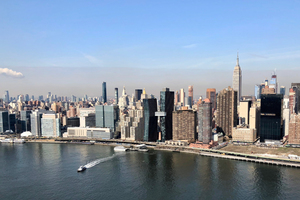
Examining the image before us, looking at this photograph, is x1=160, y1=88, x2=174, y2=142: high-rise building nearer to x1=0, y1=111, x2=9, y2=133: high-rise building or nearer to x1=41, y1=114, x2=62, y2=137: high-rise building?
x1=41, y1=114, x2=62, y2=137: high-rise building

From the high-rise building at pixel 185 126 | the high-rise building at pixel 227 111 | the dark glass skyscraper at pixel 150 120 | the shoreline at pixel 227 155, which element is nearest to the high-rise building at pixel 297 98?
the high-rise building at pixel 227 111

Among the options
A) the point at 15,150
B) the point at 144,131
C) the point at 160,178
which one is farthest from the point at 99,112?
the point at 160,178

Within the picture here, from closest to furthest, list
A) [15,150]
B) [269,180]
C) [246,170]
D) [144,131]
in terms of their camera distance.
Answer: [269,180] < [246,170] < [15,150] < [144,131]

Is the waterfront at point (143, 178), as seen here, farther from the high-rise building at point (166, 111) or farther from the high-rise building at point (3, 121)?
the high-rise building at point (3, 121)

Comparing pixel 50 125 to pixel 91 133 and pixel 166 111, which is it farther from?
pixel 166 111

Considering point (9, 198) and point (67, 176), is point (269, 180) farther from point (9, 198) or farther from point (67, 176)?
point (9, 198)
